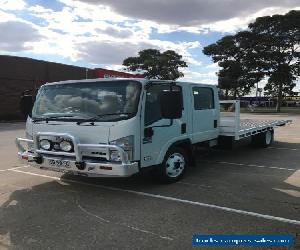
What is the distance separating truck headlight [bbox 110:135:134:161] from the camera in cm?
661

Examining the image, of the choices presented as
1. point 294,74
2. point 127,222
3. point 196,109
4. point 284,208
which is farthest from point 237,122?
point 294,74

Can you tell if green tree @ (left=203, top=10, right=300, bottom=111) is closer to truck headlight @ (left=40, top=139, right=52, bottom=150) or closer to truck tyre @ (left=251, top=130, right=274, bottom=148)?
truck tyre @ (left=251, top=130, right=274, bottom=148)

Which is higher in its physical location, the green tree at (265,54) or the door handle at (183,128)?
the green tree at (265,54)

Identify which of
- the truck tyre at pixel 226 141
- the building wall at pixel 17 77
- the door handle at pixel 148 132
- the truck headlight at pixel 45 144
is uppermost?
the building wall at pixel 17 77

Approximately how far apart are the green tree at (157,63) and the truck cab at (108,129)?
203 feet

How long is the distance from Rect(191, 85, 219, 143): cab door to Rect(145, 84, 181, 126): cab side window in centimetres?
132

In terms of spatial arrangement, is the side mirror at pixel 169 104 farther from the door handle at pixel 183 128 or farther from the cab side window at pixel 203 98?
the cab side window at pixel 203 98

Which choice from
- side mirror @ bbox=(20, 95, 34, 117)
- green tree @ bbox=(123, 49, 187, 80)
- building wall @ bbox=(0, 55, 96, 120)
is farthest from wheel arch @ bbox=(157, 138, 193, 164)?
green tree @ bbox=(123, 49, 187, 80)

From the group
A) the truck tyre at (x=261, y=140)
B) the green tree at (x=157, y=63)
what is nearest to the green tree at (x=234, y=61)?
the green tree at (x=157, y=63)

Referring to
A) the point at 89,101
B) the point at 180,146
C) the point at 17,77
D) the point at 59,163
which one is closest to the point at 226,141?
the point at 180,146

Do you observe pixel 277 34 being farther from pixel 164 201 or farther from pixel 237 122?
pixel 164 201

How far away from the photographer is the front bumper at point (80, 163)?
258 inches

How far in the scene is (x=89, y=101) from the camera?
23.5 ft

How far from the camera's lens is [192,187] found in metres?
7.57
